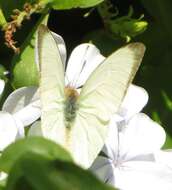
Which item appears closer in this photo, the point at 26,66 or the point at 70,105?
the point at 70,105

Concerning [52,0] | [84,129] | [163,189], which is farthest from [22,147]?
[52,0]

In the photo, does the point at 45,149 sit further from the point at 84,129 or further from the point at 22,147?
the point at 84,129

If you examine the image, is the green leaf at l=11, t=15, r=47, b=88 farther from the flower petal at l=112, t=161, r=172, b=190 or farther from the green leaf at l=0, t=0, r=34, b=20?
the flower petal at l=112, t=161, r=172, b=190

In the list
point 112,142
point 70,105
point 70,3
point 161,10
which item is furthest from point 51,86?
point 161,10

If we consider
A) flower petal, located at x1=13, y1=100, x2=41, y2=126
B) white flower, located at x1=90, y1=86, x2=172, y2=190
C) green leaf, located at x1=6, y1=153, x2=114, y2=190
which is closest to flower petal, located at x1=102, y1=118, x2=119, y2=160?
white flower, located at x1=90, y1=86, x2=172, y2=190

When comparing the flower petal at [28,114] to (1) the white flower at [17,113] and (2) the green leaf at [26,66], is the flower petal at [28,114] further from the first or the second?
(2) the green leaf at [26,66]

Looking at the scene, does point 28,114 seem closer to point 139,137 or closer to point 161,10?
Answer: point 139,137

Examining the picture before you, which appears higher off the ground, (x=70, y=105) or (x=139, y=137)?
(x=70, y=105)
